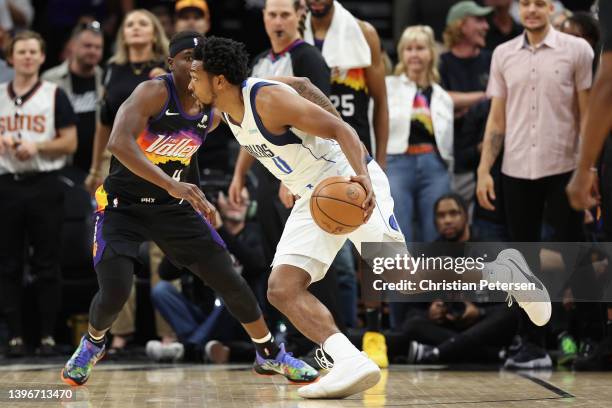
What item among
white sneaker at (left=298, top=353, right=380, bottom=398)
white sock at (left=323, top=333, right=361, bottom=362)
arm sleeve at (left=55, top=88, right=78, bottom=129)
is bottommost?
white sneaker at (left=298, top=353, right=380, bottom=398)

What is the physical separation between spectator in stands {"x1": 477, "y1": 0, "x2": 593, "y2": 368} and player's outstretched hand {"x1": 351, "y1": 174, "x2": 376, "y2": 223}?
7.89 ft

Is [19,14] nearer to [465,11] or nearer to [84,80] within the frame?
[84,80]

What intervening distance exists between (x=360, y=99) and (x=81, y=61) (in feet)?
9.69

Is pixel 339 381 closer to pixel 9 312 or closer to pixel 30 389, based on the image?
pixel 30 389

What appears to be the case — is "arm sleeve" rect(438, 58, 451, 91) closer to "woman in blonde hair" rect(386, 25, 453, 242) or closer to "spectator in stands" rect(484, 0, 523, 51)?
"woman in blonde hair" rect(386, 25, 453, 242)

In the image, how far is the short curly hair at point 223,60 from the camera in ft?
17.5

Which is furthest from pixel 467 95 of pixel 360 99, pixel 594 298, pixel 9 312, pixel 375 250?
pixel 9 312

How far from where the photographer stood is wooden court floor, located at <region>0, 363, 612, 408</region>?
17.3ft

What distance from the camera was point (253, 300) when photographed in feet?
20.4

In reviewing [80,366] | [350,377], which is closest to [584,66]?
[350,377]

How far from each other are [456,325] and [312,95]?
8.74 ft

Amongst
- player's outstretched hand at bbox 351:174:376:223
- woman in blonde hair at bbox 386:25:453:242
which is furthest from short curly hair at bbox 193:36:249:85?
woman in blonde hair at bbox 386:25:453:242

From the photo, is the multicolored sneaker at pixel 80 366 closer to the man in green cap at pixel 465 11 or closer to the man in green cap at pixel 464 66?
the man in green cap at pixel 464 66

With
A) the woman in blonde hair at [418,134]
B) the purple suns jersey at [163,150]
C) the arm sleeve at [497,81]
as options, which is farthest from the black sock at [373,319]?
the purple suns jersey at [163,150]
